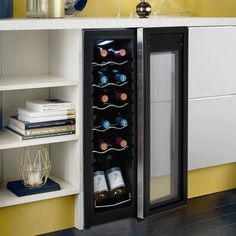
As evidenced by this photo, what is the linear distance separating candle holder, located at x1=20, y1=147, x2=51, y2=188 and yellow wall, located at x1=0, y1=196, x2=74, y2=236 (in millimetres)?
117

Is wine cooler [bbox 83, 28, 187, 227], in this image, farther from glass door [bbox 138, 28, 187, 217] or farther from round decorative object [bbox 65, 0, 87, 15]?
round decorative object [bbox 65, 0, 87, 15]

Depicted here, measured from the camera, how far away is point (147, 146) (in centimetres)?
326

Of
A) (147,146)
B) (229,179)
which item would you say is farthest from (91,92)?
(229,179)

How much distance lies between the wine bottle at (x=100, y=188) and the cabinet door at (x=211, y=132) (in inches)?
21.7

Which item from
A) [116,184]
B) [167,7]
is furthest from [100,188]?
[167,7]

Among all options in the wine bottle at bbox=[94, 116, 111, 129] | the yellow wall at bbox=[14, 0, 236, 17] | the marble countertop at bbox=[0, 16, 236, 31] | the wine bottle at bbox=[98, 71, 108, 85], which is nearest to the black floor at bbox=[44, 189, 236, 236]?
the wine bottle at bbox=[94, 116, 111, 129]

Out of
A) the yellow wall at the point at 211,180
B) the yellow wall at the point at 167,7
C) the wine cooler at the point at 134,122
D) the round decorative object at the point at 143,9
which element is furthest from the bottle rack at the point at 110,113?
the yellow wall at the point at 211,180

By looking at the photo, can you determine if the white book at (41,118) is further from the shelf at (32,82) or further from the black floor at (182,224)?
the black floor at (182,224)

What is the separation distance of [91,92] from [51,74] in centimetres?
30

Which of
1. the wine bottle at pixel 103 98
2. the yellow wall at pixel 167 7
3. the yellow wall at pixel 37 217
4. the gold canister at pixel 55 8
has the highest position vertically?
the yellow wall at pixel 167 7

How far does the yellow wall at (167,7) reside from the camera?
3.43 metres

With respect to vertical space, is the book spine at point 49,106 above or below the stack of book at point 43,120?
above

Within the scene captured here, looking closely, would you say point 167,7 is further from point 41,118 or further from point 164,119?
point 41,118

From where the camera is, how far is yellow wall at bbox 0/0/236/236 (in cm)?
311
